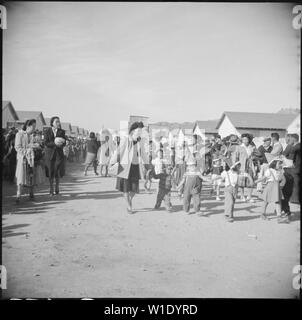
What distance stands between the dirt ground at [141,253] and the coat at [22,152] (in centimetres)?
59

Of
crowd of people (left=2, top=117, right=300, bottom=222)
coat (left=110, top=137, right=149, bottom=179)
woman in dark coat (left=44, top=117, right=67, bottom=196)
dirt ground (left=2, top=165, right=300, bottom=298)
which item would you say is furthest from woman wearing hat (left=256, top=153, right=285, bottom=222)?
woman in dark coat (left=44, top=117, right=67, bottom=196)

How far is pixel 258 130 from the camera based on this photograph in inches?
890

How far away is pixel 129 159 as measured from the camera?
5.98 m

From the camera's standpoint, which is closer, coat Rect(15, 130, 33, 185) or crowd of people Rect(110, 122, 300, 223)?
crowd of people Rect(110, 122, 300, 223)

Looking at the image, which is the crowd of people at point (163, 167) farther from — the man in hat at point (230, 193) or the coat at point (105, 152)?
the coat at point (105, 152)

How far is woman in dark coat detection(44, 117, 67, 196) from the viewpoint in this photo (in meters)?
6.69

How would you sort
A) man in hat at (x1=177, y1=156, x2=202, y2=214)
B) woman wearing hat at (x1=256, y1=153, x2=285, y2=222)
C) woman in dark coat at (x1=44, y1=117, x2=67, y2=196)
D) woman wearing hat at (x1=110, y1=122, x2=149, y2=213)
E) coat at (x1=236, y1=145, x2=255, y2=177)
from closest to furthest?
woman wearing hat at (x1=256, y1=153, x2=285, y2=222) < woman wearing hat at (x1=110, y1=122, x2=149, y2=213) < man in hat at (x1=177, y1=156, x2=202, y2=214) < woman in dark coat at (x1=44, y1=117, x2=67, y2=196) < coat at (x1=236, y1=145, x2=255, y2=177)

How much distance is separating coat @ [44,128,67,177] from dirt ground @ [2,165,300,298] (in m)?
0.96

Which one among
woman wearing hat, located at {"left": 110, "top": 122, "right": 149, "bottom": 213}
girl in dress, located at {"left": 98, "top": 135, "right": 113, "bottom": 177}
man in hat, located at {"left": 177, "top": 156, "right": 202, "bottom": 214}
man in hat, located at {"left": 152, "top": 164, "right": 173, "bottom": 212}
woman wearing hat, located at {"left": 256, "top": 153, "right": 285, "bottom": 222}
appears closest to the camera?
woman wearing hat, located at {"left": 256, "top": 153, "right": 285, "bottom": 222}

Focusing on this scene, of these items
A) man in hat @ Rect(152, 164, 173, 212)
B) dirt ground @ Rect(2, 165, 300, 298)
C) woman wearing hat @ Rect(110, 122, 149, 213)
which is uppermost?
woman wearing hat @ Rect(110, 122, 149, 213)

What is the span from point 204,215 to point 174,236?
1.64 m

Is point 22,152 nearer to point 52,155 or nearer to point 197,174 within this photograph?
point 52,155

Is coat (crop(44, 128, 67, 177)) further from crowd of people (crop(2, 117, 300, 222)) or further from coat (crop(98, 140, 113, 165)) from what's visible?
coat (crop(98, 140, 113, 165))

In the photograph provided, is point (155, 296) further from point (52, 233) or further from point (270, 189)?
point (270, 189)
